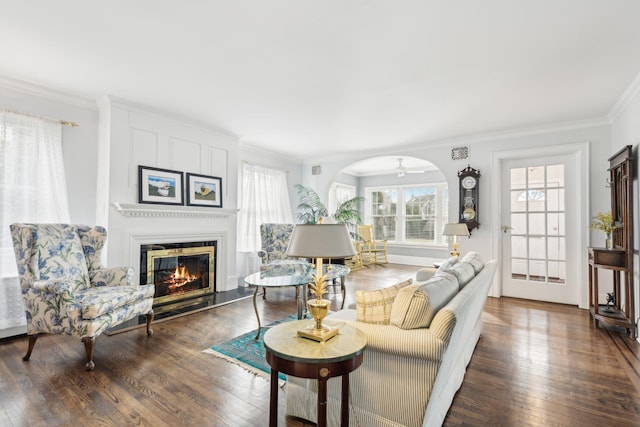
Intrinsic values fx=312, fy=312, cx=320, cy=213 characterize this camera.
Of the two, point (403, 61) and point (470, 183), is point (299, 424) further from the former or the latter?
point (470, 183)

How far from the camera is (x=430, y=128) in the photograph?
4445 millimetres

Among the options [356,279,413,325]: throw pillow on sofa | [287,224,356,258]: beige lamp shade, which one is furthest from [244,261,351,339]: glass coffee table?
[287,224,356,258]: beige lamp shade

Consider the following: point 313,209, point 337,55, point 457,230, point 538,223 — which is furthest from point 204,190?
point 538,223

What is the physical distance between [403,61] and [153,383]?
10.2ft

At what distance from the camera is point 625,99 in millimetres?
3312

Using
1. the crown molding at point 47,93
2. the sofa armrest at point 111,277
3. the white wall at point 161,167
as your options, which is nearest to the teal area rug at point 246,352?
the sofa armrest at point 111,277

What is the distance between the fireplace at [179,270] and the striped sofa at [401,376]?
2894 mm

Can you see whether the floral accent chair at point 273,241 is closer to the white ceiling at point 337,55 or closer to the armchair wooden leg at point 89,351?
the white ceiling at point 337,55

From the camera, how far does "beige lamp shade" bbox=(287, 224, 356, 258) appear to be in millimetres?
1564

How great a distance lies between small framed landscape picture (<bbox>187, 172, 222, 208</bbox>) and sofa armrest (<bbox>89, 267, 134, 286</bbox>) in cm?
142

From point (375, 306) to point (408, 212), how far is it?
699 cm

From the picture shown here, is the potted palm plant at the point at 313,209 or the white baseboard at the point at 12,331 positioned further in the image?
the potted palm plant at the point at 313,209

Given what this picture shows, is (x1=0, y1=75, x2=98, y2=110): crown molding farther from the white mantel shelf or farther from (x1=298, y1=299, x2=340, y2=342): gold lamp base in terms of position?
(x1=298, y1=299, x2=340, y2=342): gold lamp base

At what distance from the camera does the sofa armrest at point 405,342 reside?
1.45 m
